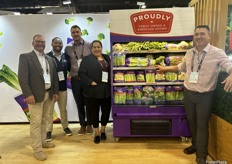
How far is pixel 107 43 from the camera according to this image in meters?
4.61

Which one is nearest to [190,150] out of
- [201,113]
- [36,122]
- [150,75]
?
[201,113]

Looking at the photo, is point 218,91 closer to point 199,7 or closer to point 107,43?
point 199,7

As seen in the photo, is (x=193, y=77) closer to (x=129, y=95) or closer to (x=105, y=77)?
(x=129, y=95)

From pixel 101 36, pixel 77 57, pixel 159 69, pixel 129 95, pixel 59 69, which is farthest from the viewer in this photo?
pixel 101 36

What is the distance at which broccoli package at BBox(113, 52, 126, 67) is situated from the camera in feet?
11.3

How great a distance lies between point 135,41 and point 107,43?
1276 mm

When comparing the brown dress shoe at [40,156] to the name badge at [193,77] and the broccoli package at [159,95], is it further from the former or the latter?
the name badge at [193,77]

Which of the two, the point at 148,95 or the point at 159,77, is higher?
the point at 159,77

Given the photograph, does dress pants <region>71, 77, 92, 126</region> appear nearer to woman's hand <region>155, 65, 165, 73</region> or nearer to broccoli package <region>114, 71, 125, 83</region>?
broccoli package <region>114, 71, 125, 83</region>

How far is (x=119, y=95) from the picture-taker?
138 inches

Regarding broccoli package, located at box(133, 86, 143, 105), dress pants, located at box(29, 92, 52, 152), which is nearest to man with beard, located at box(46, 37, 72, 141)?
dress pants, located at box(29, 92, 52, 152)

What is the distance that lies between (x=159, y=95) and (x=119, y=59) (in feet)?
2.92

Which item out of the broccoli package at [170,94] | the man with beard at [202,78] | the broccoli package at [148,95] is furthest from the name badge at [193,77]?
the broccoli package at [148,95]

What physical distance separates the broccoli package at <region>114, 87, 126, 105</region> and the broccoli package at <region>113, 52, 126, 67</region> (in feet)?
1.31
